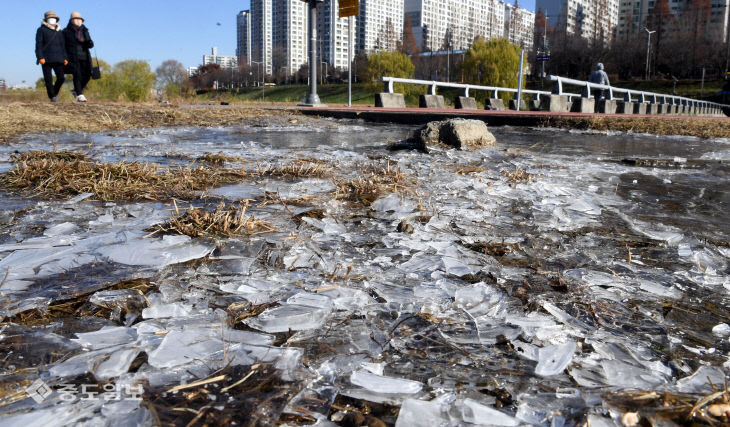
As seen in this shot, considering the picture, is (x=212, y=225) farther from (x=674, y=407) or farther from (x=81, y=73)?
(x=81, y=73)

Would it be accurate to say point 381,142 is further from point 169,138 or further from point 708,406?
point 708,406

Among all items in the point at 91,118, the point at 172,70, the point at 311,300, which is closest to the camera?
the point at 311,300

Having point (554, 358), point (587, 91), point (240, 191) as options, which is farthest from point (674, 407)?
point (587, 91)

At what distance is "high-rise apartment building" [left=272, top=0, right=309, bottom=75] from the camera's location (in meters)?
98.5

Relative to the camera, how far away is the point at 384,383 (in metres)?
0.94

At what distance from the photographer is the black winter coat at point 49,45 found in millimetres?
8988

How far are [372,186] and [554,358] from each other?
178 centimetres

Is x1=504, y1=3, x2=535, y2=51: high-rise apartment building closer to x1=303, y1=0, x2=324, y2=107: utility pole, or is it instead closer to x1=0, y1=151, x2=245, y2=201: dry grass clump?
x1=303, y1=0, x2=324, y2=107: utility pole

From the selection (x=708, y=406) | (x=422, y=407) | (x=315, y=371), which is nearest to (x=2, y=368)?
(x=315, y=371)

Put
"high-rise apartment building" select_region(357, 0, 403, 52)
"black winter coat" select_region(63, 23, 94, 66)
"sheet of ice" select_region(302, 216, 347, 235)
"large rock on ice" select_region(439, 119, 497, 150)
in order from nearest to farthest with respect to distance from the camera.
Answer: "sheet of ice" select_region(302, 216, 347, 235) < "large rock on ice" select_region(439, 119, 497, 150) < "black winter coat" select_region(63, 23, 94, 66) < "high-rise apartment building" select_region(357, 0, 403, 52)

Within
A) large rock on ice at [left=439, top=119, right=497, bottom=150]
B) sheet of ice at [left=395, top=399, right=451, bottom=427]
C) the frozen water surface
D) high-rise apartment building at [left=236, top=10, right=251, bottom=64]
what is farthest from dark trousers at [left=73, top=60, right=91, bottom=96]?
high-rise apartment building at [left=236, top=10, right=251, bottom=64]

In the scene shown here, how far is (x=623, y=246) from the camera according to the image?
72.9 inches

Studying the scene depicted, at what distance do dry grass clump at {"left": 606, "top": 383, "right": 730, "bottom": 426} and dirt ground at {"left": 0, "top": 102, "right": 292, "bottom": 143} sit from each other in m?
5.88

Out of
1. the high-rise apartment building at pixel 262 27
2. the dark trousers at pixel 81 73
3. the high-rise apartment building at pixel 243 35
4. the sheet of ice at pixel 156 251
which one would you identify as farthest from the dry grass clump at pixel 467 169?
the high-rise apartment building at pixel 243 35
